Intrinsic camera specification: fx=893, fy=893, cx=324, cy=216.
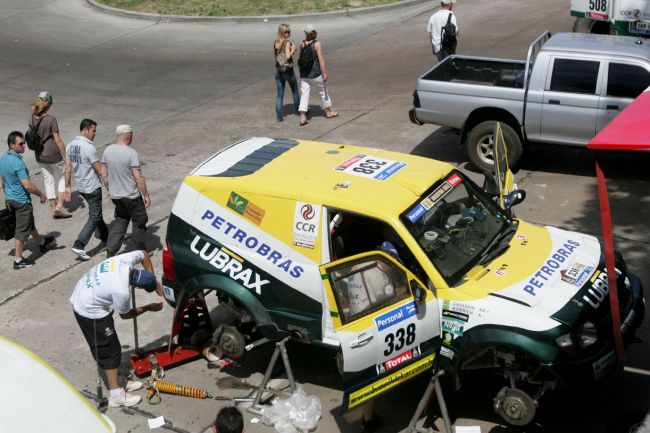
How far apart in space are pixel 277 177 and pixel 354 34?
12750mm

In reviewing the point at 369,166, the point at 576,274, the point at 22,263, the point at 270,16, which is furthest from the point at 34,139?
the point at 270,16

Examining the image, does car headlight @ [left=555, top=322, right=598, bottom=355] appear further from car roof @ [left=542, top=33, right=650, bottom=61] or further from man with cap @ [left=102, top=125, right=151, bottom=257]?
car roof @ [left=542, top=33, right=650, bottom=61]

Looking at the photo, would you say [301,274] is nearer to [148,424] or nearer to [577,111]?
[148,424]

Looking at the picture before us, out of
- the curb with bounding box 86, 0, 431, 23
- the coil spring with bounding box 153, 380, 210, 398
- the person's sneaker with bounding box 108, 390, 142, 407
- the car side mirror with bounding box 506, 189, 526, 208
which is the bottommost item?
the person's sneaker with bounding box 108, 390, 142, 407

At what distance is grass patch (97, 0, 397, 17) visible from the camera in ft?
72.9

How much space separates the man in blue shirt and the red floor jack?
2.84 m

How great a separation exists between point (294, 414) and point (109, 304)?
1.89m

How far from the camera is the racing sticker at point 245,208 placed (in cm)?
802

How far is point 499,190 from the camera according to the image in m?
8.93

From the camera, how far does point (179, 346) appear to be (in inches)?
340

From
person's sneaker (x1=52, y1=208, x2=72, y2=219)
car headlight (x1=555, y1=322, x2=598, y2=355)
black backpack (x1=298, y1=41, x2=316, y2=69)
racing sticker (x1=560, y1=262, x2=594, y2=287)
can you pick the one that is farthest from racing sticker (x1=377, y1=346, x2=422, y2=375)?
black backpack (x1=298, y1=41, x2=316, y2=69)

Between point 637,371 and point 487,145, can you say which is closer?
point 637,371

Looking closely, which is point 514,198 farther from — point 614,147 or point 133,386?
point 133,386

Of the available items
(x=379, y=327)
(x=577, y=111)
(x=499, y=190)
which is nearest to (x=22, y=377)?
(x=379, y=327)
